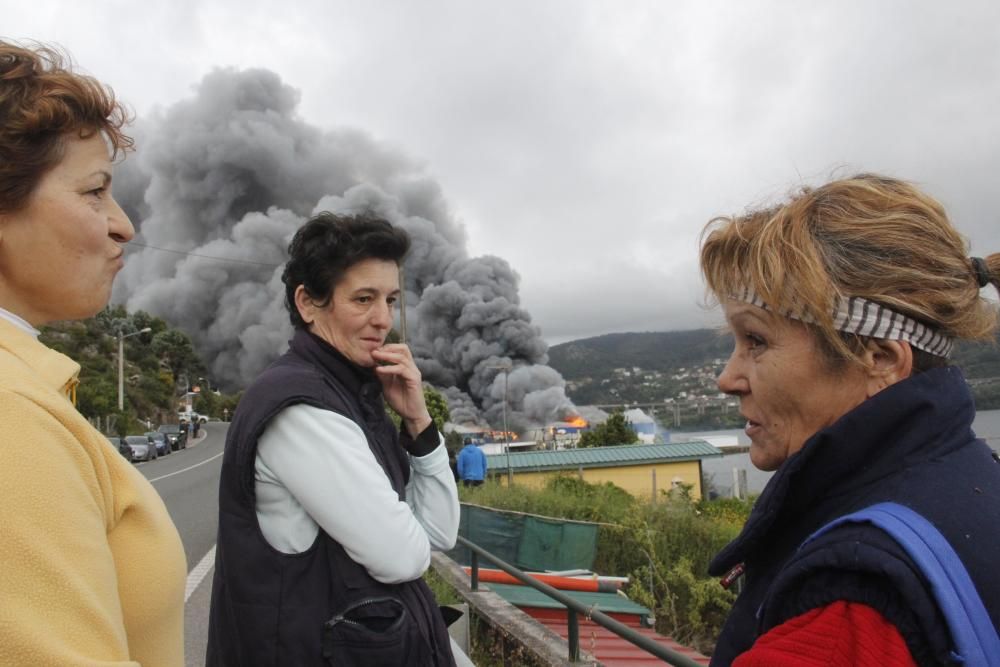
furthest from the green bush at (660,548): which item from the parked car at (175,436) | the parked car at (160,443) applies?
the parked car at (175,436)

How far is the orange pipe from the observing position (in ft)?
18.3

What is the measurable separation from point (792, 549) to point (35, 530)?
95 cm

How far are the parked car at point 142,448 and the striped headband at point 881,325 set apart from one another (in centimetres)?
2597

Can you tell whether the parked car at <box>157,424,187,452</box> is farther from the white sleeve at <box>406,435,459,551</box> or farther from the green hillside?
the white sleeve at <box>406,435,459,551</box>

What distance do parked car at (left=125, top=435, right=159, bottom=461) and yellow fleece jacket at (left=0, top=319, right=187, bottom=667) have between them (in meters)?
25.5

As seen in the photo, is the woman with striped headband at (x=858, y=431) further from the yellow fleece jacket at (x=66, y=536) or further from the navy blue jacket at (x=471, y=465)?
the navy blue jacket at (x=471, y=465)

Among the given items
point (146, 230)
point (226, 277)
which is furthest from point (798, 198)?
point (146, 230)

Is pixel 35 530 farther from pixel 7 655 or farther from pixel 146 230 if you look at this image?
pixel 146 230

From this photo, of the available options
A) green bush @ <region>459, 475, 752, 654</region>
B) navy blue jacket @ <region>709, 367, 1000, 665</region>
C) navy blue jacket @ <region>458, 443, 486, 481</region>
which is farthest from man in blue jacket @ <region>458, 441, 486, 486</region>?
navy blue jacket @ <region>709, 367, 1000, 665</region>

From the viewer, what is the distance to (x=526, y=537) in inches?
311

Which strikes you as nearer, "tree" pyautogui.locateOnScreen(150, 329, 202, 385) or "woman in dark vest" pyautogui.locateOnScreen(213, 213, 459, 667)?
"woman in dark vest" pyautogui.locateOnScreen(213, 213, 459, 667)

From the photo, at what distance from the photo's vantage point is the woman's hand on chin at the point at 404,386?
194 cm

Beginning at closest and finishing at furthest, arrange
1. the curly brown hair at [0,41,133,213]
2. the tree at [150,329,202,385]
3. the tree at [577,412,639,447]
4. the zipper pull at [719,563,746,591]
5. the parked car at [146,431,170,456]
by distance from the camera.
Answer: the curly brown hair at [0,41,133,213]
the zipper pull at [719,563,746,591]
the parked car at [146,431,170,456]
the tree at [577,412,639,447]
the tree at [150,329,202,385]

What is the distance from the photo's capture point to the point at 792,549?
1.03m
